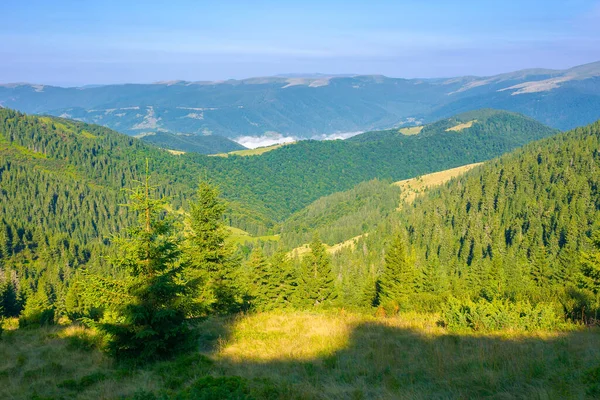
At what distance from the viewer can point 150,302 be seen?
1454 cm

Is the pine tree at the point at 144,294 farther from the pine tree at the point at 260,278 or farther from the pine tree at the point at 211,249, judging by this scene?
the pine tree at the point at 260,278

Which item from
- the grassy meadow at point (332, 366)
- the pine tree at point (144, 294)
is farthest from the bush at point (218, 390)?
the pine tree at point (144, 294)

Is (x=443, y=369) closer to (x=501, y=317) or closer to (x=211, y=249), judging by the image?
(x=501, y=317)

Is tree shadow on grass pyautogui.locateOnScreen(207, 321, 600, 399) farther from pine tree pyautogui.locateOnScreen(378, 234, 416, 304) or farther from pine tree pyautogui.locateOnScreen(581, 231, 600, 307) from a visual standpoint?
pine tree pyautogui.locateOnScreen(378, 234, 416, 304)

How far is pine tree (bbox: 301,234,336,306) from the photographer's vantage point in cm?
5384

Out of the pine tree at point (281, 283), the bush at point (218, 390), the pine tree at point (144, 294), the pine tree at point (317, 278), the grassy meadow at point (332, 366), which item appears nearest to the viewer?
the bush at point (218, 390)

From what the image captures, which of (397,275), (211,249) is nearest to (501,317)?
(211,249)

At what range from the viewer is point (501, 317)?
628 inches

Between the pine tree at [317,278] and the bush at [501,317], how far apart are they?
3747 centimetres

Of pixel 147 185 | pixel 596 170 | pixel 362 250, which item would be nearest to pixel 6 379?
pixel 147 185

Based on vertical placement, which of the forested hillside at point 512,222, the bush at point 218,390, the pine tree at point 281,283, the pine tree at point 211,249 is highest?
the bush at point 218,390

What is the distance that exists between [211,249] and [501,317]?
814 inches

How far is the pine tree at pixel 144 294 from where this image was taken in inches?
553

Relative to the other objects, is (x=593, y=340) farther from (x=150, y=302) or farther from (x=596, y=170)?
(x=596, y=170)
